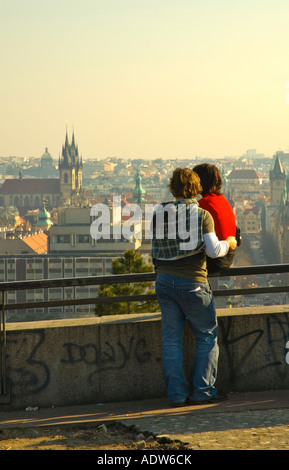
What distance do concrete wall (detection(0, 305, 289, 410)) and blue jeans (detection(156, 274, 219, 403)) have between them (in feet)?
0.74

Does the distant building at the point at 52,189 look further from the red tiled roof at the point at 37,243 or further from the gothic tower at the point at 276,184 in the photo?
the red tiled roof at the point at 37,243

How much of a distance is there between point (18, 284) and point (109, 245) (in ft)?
271

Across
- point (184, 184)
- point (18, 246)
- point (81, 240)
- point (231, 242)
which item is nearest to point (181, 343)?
point (231, 242)

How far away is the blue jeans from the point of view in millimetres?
4582

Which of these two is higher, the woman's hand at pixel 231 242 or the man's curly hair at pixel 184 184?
the man's curly hair at pixel 184 184

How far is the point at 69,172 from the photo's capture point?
7190 inches

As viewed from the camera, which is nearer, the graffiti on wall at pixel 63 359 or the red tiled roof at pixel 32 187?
the graffiti on wall at pixel 63 359

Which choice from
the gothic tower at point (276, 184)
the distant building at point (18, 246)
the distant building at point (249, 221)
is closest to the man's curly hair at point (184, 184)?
the distant building at point (18, 246)

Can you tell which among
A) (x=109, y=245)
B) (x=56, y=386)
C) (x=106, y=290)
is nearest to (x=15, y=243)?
(x=109, y=245)

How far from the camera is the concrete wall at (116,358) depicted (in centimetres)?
477

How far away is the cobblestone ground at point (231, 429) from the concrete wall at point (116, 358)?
1.60ft

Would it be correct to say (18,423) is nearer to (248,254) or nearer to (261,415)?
(261,415)

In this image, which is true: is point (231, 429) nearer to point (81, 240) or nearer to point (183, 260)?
point (183, 260)

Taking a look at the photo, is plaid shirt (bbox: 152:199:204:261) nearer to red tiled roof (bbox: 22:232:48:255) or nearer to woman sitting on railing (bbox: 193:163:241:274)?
woman sitting on railing (bbox: 193:163:241:274)
